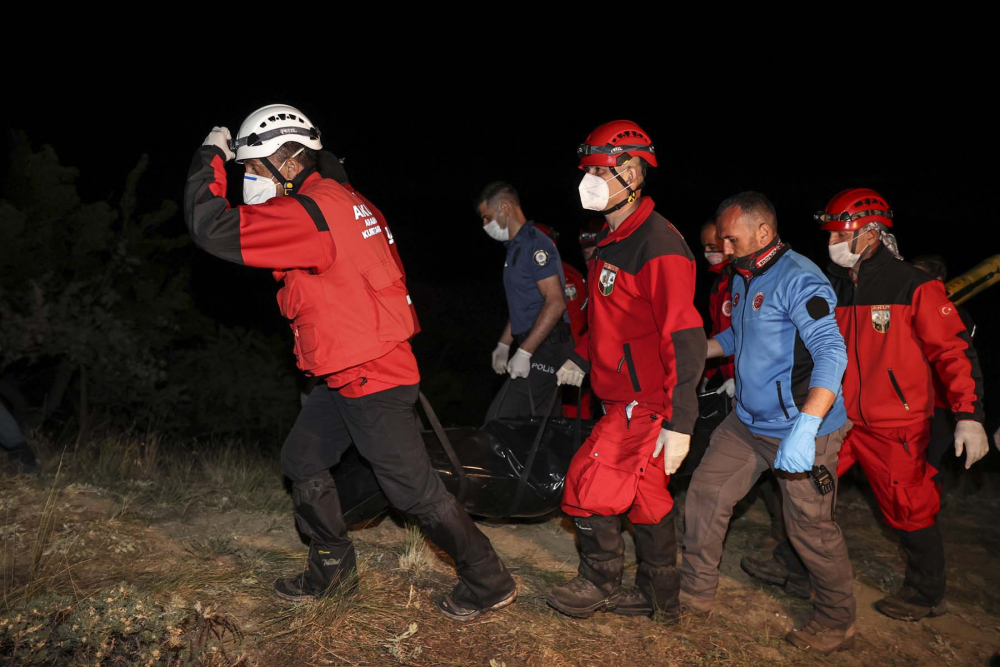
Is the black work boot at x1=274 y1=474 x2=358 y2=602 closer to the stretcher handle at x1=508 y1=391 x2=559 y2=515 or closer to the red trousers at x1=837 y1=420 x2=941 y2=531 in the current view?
the stretcher handle at x1=508 y1=391 x2=559 y2=515

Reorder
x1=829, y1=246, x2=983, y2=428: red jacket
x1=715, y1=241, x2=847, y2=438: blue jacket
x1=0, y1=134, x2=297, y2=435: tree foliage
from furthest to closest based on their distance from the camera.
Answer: x1=0, y1=134, x2=297, y2=435: tree foliage
x1=829, y1=246, x2=983, y2=428: red jacket
x1=715, y1=241, x2=847, y2=438: blue jacket

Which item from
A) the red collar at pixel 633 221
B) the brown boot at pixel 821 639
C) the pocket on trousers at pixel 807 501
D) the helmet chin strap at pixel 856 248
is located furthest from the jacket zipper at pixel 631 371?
the helmet chin strap at pixel 856 248

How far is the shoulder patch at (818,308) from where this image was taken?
3254mm

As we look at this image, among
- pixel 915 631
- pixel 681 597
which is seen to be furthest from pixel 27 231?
pixel 915 631

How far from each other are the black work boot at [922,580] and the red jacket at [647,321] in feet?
5.90

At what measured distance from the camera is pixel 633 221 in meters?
3.39

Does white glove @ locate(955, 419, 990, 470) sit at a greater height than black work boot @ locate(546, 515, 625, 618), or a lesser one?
greater

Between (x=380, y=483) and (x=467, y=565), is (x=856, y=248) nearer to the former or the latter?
(x=467, y=565)

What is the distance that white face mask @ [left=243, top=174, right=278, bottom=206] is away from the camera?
3.21 meters

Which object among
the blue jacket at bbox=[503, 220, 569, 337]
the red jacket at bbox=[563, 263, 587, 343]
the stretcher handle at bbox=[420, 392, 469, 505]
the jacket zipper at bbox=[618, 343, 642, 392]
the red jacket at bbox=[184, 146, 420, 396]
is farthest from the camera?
the red jacket at bbox=[563, 263, 587, 343]

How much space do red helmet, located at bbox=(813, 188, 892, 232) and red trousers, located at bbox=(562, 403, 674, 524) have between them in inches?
63.7

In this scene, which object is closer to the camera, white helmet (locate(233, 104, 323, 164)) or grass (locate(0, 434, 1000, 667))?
grass (locate(0, 434, 1000, 667))

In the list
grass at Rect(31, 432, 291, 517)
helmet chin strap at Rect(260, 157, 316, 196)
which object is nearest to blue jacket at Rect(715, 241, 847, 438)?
helmet chin strap at Rect(260, 157, 316, 196)

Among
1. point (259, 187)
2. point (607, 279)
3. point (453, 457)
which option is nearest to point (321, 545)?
point (453, 457)
